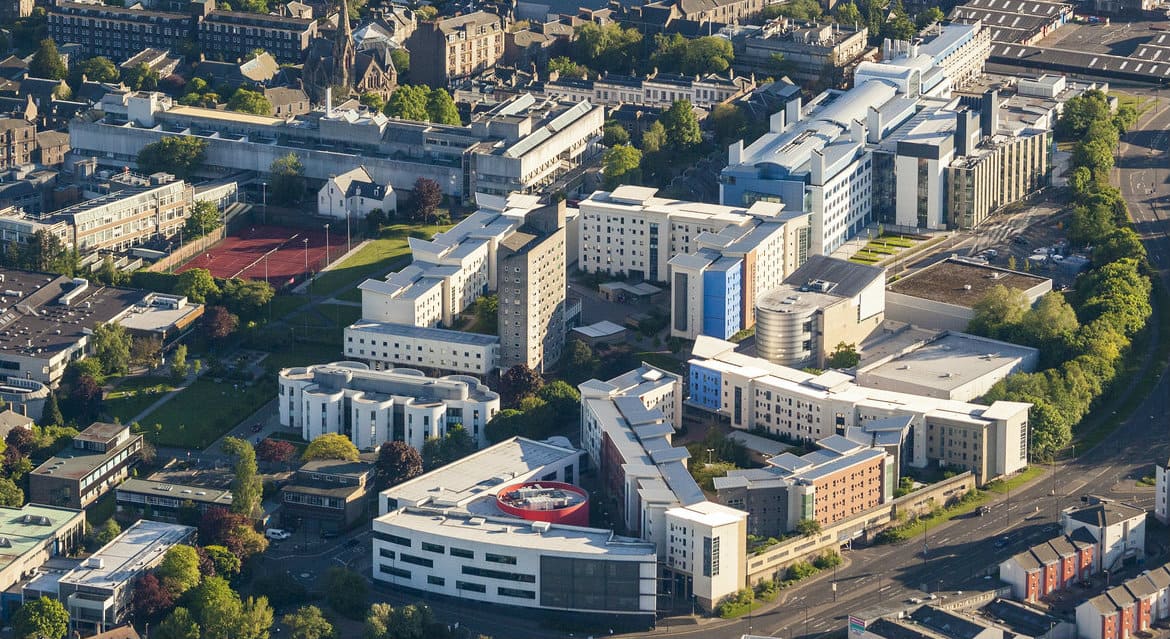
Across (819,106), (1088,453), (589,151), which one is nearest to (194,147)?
(589,151)

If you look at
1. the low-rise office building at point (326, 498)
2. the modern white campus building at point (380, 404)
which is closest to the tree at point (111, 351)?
the modern white campus building at point (380, 404)

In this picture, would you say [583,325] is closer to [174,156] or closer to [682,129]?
[682,129]

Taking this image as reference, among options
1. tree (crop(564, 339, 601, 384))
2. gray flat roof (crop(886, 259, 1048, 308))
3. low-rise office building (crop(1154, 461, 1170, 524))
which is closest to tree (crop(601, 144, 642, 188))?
gray flat roof (crop(886, 259, 1048, 308))

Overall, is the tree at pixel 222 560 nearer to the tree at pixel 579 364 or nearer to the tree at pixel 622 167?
the tree at pixel 579 364

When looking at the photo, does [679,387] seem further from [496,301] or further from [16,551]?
[16,551]

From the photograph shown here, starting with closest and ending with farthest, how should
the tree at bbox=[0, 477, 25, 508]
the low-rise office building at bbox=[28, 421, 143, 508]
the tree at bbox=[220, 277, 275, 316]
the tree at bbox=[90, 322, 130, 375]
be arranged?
the tree at bbox=[0, 477, 25, 508]
the low-rise office building at bbox=[28, 421, 143, 508]
the tree at bbox=[90, 322, 130, 375]
the tree at bbox=[220, 277, 275, 316]

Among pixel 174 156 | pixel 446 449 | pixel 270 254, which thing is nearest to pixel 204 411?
pixel 446 449

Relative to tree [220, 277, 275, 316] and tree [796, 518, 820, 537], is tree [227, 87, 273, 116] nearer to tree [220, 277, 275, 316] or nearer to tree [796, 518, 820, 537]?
tree [220, 277, 275, 316]
